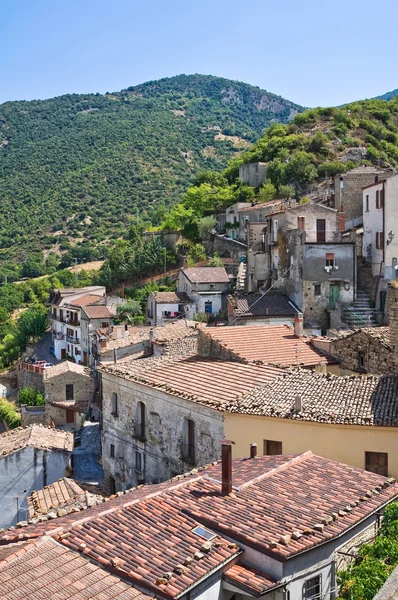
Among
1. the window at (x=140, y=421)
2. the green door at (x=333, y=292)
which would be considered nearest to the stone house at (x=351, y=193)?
the green door at (x=333, y=292)

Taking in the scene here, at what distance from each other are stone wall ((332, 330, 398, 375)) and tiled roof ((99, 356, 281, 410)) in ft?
10.7

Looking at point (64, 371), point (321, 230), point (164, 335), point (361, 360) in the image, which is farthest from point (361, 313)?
point (64, 371)

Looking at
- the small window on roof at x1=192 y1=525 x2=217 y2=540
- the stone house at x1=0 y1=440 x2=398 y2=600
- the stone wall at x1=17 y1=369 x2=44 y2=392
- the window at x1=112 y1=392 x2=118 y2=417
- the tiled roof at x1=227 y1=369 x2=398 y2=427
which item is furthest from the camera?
the stone wall at x1=17 y1=369 x2=44 y2=392

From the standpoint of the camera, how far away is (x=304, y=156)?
63.7 metres

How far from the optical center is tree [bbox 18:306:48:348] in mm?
60312

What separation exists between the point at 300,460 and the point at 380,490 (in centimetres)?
187

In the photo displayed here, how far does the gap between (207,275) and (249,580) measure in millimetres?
40951

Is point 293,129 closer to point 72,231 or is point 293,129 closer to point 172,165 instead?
point 72,231

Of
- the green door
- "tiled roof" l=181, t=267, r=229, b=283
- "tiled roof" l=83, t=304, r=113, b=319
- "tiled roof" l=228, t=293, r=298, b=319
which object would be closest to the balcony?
"tiled roof" l=83, t=304, r=113, b=319

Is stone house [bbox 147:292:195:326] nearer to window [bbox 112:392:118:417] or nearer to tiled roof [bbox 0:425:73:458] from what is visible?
tiled roof [bbox 0:425:73:458]

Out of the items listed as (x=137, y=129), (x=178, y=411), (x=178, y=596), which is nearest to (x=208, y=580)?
(x=178, y=596)

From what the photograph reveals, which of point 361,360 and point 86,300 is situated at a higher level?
point 361,360

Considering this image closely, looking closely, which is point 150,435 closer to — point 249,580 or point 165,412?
point 165,412

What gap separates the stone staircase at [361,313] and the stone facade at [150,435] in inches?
592
